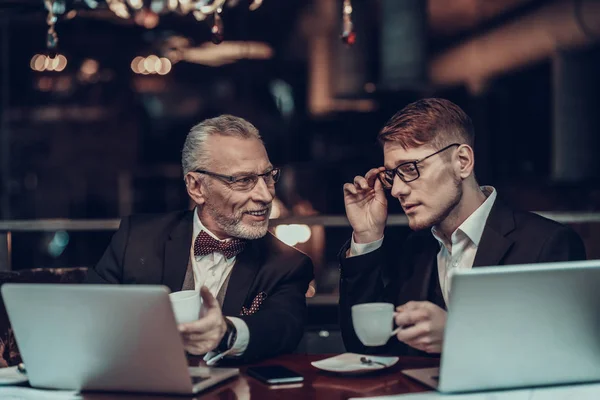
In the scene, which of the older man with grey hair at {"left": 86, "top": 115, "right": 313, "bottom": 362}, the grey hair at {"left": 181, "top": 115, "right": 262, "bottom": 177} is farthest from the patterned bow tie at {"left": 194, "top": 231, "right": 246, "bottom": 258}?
the grey hair at {"left": 181, "top": 115, "right": 262, "bottom": 177}

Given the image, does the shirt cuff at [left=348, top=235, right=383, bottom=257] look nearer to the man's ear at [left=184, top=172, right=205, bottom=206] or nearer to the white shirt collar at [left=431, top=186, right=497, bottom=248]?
the white shirt collar at [left=431, top=186, right=497, bottom=248]

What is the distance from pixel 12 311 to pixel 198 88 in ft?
20.5

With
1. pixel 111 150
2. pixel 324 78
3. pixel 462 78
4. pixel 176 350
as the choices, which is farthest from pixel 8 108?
pixel 176 350

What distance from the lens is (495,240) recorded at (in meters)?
2.49

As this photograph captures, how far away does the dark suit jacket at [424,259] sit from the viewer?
2457 mm

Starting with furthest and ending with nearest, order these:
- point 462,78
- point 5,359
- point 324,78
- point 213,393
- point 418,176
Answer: point 324,78 → point 462,78 → point 418,176 → point 5,359 → point 213,393

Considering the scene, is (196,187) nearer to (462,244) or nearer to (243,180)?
(243,180)

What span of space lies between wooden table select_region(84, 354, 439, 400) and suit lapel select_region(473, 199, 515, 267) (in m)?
0.54

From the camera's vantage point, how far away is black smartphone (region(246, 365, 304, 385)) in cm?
194

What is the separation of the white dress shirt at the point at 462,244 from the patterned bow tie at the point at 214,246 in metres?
0.43

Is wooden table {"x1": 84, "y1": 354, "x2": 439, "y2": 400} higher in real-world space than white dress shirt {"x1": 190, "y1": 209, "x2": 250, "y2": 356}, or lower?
lower

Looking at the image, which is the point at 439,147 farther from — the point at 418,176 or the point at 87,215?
the point at 87,215

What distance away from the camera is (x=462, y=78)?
24.4 ft

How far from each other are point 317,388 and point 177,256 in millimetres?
975
